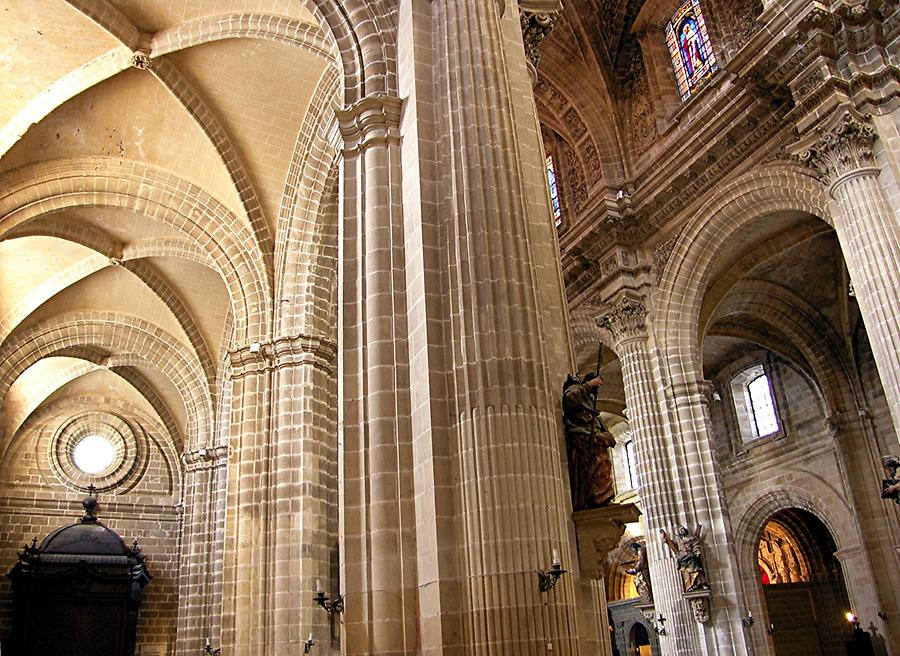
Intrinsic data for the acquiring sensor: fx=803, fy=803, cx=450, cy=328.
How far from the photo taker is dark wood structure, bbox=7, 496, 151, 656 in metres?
20.8

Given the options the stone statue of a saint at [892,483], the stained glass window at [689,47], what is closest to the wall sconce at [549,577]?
the stone statue of a saint at [892,483]

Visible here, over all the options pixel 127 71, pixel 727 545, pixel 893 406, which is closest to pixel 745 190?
pixel 893 406

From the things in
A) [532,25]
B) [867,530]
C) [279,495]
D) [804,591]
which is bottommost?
[804,591]

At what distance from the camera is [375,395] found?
7.07 meters

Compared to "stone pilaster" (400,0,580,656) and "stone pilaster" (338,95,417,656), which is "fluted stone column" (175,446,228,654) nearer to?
"stone pilaster" (338,95,417,656)

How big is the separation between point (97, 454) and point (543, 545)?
2184 cm

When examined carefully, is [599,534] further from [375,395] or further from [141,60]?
[141,60]

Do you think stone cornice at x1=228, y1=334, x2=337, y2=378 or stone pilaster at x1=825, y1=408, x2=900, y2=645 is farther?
stone pilaster at x1=825, y1=408, x2=900, y2=645

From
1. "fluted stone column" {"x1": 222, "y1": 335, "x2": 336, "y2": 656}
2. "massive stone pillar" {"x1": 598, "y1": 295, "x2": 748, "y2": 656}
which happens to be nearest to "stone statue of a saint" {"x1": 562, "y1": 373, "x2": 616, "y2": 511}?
"fluted stone column" {"x1": 222, "y1": 335, "x2": 336, "y2": 656}

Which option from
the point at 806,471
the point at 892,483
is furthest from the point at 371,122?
the point at 806,471

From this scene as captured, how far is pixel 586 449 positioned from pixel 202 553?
1360 centimetres

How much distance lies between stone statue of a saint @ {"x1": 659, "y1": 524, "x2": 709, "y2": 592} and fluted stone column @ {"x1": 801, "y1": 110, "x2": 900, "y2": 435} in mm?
4047

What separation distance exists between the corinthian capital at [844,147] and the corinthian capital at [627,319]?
15.2 feet

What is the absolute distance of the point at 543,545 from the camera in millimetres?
5918
